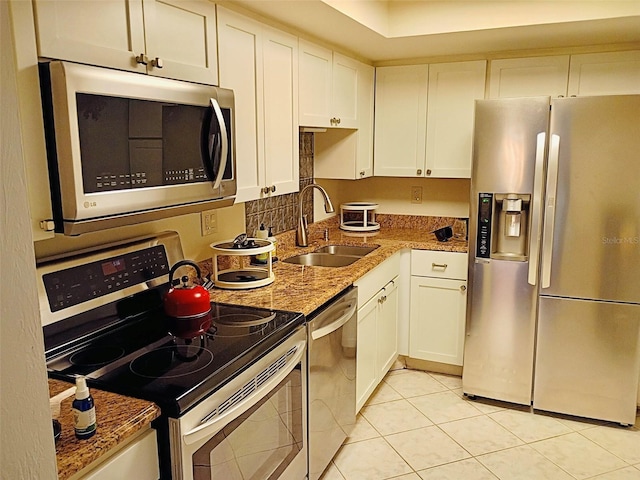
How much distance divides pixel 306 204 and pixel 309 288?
4.16 ft

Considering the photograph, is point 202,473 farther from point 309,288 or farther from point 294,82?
point 294,82

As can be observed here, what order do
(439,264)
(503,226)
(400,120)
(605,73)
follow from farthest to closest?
(400,120) → (439,264) → (605,73) → (503,226)

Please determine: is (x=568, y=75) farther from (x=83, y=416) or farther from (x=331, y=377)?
(x=83, y=416)

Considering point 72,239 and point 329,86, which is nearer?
point 72,239

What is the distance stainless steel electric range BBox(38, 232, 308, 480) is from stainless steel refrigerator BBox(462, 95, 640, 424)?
141 cm

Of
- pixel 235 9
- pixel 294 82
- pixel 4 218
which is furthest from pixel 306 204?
pixel 4 218

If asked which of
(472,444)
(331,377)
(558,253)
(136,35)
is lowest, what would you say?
(472,444)

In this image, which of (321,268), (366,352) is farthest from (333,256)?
(366,352)

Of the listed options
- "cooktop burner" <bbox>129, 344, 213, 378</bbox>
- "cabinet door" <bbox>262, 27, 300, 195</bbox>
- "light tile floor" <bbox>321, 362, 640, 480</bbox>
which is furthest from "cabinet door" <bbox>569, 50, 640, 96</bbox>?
"cooktop burner" <bbox>129, 344, 213, 378</bbox>

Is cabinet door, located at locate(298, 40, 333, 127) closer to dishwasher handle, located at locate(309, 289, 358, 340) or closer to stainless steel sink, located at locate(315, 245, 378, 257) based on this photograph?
stainless steel sink, located at locate(315, 245, 378, 257)

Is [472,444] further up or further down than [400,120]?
further down

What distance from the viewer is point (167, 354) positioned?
154 centimetres

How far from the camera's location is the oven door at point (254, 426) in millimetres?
1308

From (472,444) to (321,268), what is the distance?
1.16 meters
